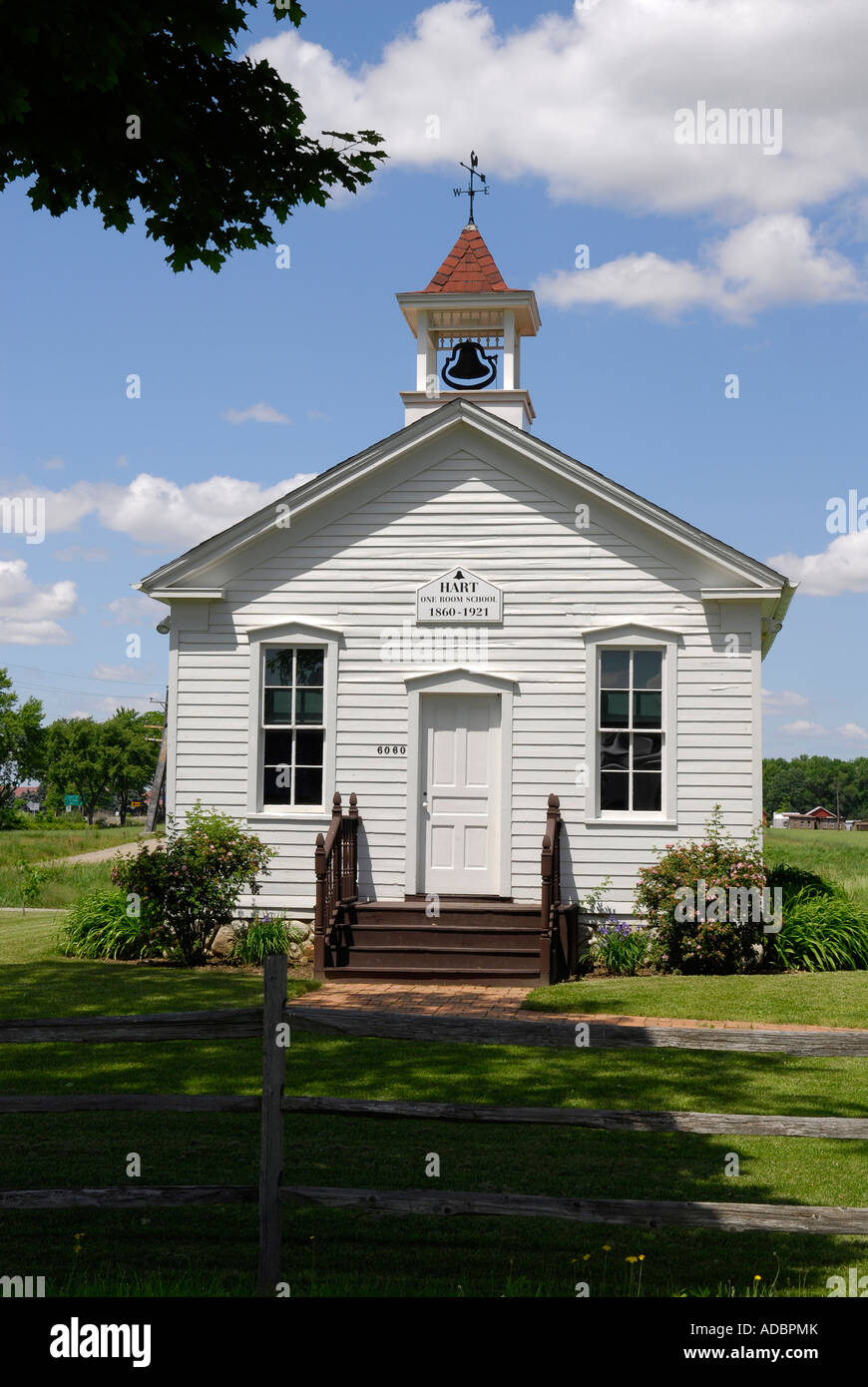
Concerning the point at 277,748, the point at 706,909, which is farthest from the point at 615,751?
the point at 277,748

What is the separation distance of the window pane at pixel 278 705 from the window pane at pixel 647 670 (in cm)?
414

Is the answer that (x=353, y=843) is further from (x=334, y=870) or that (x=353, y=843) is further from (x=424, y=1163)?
(x=424, y=1163)

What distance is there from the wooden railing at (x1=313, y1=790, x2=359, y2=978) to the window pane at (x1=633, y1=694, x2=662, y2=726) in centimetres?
346

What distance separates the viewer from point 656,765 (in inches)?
569

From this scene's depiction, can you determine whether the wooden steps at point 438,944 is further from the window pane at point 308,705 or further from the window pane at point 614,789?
the window pane at point 308,705

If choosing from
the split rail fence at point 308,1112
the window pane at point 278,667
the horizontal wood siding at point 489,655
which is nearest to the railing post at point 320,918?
the horizontal wood siding at point 489,655

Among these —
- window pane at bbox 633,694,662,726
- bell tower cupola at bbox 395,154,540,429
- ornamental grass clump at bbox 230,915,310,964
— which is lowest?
ornamental grass clump at bbox 230,915,310,964

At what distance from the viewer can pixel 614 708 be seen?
14570 mm

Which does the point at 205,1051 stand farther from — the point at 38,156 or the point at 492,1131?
the point at 38,156

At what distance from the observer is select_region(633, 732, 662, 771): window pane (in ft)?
47.5

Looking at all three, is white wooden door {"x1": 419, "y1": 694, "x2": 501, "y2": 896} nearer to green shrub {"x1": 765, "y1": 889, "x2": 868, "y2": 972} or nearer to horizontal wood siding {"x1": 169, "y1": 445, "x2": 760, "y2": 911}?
horizontal wood siding {"x1": 169, "y1": 445, "x2": 760, "y2": 911}

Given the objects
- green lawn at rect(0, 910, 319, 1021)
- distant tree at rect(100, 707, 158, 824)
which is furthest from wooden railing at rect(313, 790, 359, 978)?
distant tree at rect(100, 707, 158, 824)
